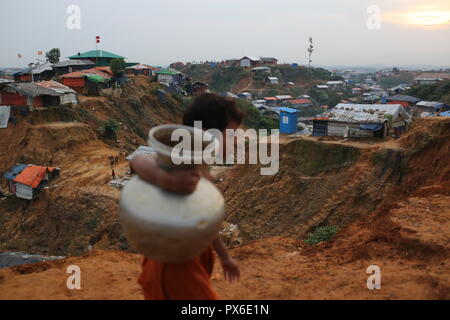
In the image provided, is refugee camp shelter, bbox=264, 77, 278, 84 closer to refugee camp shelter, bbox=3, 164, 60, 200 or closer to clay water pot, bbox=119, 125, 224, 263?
refugee camp shelter, bbox=3, 164, 60, 200

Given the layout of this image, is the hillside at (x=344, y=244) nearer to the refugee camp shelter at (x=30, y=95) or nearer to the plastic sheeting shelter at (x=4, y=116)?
the refugee camp shelter at (x=30, y=95)

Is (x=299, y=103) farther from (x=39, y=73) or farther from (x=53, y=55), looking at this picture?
(x=39, y=73)

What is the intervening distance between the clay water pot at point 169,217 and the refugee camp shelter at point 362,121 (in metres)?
15.1

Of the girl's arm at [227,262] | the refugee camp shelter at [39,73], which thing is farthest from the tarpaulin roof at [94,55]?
the girl's arm at [227,262]

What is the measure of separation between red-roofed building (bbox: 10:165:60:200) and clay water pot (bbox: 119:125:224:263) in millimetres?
15628

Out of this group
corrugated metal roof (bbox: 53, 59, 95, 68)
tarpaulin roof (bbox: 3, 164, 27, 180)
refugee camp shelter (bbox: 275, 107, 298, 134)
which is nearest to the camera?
tarpaulin roof (bbox: 3, 164, 27, 180)

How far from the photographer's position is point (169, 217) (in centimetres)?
214

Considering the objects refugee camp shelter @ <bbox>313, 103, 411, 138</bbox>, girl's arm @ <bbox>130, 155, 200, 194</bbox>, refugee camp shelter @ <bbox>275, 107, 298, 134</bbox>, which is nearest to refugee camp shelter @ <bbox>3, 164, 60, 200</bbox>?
refugee camp shelter @ <bbox>275, 107, 298, 134</bbox>

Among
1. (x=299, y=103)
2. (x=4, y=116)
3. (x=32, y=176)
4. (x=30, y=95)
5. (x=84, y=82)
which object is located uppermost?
(x=84, y=82)

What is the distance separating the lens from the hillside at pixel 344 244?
492 centimetres

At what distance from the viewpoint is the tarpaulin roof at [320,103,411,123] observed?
1634 centimetres

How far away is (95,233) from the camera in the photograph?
13.6 meters

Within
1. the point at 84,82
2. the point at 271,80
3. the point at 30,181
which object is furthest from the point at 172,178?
the point at 271,80

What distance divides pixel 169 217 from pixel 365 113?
16439mm
